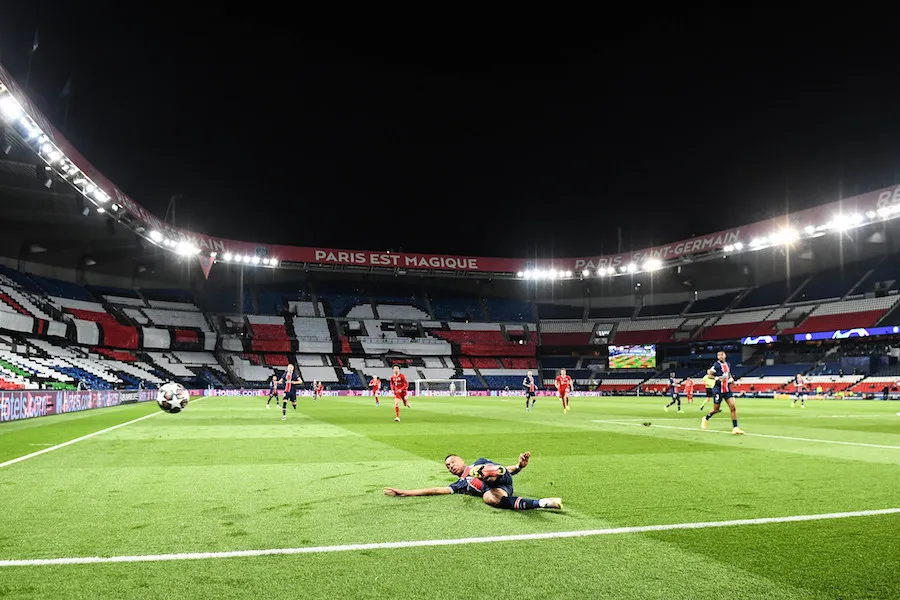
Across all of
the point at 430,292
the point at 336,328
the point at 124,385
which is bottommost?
the point at 124,385

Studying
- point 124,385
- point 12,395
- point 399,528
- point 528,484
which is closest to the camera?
point 399,528

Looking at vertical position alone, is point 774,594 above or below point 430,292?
below

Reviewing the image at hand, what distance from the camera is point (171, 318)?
6169 cm

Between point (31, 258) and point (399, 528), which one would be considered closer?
point (399, 528)

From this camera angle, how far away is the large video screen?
64375 mm

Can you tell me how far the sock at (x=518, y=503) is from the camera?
6215 millimetres

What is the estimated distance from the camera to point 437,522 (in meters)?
5.78

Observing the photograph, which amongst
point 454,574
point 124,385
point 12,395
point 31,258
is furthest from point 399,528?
point 31,258

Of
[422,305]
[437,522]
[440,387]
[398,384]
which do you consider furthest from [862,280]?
[437,522]

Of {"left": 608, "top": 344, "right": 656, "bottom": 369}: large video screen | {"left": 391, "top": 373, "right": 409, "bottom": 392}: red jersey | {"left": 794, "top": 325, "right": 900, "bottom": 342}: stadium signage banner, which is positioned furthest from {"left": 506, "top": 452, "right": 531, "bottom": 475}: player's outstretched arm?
{"left": 608, "top": 344, "right": 656, "bottom": 369}: large video screen

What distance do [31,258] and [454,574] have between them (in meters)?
61.5

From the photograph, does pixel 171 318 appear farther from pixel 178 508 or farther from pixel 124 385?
pixel 178 508

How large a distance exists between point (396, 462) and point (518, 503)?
4371 mm

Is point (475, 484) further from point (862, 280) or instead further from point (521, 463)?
point (862, 280)
